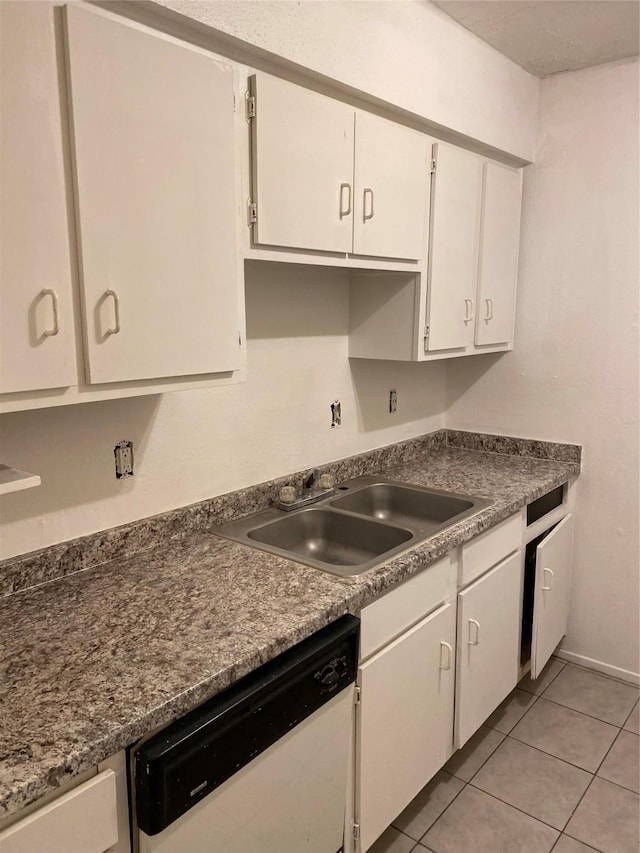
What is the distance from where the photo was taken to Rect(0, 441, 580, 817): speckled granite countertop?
0.99 metres

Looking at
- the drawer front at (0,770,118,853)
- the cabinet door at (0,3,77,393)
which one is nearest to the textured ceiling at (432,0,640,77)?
the cabinet door at (0,3,77,393)

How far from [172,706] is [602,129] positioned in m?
2.63

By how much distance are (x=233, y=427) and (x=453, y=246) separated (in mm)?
1057

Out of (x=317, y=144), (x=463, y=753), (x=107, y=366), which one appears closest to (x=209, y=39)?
(x=317, y=144)

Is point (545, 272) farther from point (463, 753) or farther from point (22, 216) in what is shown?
point (22, 216)

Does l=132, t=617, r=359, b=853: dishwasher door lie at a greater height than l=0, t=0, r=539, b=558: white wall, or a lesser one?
lesser

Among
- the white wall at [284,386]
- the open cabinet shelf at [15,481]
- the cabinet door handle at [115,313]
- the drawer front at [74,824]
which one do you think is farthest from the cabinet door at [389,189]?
the drawer front at [74,824]

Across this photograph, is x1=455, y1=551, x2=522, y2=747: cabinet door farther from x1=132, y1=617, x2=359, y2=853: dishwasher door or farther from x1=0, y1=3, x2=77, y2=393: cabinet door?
x1=0, y1=3, x2=77, y2=393: cabinet door

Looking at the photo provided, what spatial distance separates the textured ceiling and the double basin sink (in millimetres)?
1631

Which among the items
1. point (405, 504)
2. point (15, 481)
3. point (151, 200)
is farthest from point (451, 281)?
point (15, 481)

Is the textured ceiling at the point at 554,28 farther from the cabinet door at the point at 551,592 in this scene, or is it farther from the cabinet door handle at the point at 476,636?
the cabinet door handle at the point at 476,636

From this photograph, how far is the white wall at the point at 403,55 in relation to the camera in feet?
4.95

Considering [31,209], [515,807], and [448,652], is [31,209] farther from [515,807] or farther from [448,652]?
[515,807]

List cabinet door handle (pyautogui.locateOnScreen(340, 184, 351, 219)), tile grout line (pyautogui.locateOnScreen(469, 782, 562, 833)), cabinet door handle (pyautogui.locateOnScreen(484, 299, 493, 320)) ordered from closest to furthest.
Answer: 1. cabinet door handle (pyautogui.locateOnScreen(340, 184, 351, 219))
2. tile grout line (pyautogui.locateOnScreen(469, 782, 562, 833))
3. cabinet door handle (pyautogui.locateOnScreen(484, 299, 493, 320))
